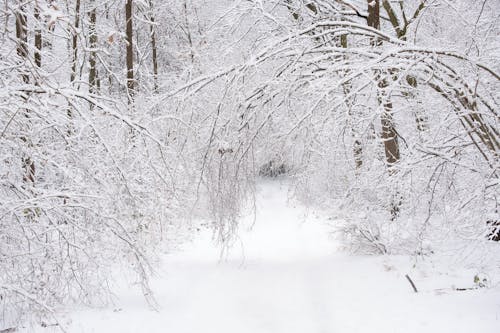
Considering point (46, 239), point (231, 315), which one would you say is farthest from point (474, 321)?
point (46, 239)

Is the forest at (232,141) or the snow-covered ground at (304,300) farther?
the snow-covered ground at (304,300)

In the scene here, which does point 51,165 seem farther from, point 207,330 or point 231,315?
point 231,315

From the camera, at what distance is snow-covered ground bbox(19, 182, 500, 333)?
6.73m

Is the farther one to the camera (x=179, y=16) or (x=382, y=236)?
(x=179, y=16)

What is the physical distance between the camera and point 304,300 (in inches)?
328

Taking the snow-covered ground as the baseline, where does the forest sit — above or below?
above

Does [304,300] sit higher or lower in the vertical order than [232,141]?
lower

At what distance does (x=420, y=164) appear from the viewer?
6395 mm

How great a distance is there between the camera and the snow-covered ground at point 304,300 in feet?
22.1

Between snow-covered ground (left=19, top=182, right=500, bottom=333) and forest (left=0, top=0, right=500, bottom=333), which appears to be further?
snow-covered ground (left=19, top=182, right=500, bottom=333)

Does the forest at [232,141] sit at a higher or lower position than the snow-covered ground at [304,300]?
higher

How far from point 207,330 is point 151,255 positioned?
14.2ft

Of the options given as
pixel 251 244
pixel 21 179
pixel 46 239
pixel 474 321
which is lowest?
pixel 251 244

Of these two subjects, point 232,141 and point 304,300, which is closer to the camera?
point 232,141
